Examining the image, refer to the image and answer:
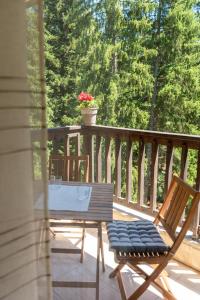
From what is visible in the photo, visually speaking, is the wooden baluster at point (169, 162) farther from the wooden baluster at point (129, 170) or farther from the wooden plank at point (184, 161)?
the wooden baluster at point (129, 170)

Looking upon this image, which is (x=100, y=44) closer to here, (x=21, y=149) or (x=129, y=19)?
(x=129, y=19)

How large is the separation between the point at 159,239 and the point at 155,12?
2420 millimetres

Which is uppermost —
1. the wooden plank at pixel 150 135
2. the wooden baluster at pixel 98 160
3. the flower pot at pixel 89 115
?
the flower pot at pixel 89 115

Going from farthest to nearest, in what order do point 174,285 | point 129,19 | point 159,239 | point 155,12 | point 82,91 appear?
point 155,12, point 129,19, point 82,91, point 174,285, point 159,239

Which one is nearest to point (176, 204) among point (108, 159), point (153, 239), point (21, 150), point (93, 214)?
point (153, 239)

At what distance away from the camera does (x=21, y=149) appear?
1.96ft

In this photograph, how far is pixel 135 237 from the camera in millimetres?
2025

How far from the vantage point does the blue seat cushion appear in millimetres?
1892

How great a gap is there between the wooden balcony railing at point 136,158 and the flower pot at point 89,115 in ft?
0.21

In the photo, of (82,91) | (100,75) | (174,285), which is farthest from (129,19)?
(174,285)

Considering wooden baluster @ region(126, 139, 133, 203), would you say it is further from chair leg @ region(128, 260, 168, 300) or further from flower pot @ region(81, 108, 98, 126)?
chair leg @ region(128, 260, 168, 300)

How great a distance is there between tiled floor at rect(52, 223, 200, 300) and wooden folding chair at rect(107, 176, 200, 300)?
0.09 meters

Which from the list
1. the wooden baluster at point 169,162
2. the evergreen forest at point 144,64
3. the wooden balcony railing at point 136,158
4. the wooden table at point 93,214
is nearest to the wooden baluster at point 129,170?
the wooden balcony railing at point 136,158

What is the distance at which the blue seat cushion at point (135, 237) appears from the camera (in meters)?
1.89
